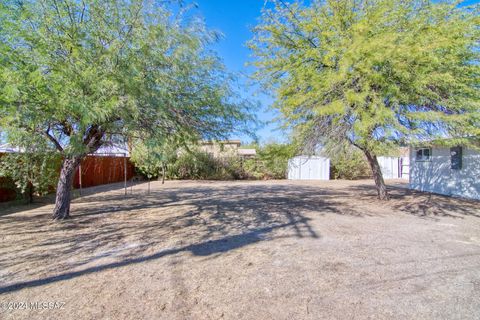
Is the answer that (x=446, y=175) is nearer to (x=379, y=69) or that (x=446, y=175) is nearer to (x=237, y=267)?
(x=379, y=69)

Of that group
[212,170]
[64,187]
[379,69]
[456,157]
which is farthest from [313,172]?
[64,187]

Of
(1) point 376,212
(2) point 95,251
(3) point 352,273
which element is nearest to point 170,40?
(2) point 95,251

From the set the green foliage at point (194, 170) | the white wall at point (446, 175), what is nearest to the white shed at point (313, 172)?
the green foliage at point (194, 170)

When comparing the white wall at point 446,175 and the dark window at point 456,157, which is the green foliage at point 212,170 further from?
the dark window at point 456,157

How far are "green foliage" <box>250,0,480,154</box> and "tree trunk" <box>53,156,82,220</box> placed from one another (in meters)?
5.32

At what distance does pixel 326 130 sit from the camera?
746 cm

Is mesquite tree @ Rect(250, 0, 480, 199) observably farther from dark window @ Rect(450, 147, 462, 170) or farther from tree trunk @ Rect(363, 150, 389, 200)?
dark window @ Rect(450, 147, 462, 170)

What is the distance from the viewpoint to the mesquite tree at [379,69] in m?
Answer: 5.62

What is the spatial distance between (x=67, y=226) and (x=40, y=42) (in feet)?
A: 11.6

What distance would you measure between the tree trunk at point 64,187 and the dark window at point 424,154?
1397 cm

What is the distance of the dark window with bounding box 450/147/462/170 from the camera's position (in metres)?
10.7

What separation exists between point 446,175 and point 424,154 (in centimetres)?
176

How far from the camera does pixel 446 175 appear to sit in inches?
452

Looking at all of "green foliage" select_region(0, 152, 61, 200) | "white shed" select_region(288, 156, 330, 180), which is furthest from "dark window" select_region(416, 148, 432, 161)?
"green foliage" select_region(0, 152, 61, 200)
